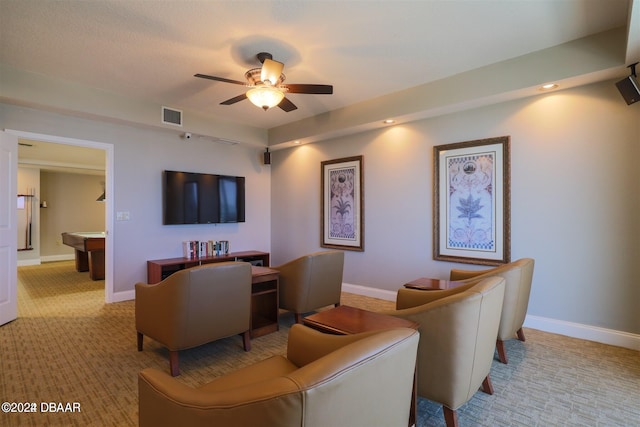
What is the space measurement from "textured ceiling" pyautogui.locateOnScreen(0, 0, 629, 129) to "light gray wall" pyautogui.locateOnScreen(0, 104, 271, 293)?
0.70m

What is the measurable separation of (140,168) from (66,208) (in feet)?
18.8

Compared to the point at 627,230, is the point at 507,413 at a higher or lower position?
lower

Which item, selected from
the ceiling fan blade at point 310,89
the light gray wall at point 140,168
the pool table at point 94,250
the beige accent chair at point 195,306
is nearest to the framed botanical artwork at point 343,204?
the light gray wall at point 140,168

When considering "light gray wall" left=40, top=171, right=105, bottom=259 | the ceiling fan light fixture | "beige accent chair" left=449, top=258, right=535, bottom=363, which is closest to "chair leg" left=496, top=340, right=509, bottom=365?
"beige accent chair" left=449, top=258, right=535, bottom=363

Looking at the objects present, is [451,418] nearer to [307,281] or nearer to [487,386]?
[487,386]

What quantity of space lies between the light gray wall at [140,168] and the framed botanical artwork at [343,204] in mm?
1747

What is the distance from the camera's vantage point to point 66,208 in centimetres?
859

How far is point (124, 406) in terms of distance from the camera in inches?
80.8

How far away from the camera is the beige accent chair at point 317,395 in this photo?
0.85 m

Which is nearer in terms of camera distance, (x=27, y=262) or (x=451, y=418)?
(x=451, y=418)

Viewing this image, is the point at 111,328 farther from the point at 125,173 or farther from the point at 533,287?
the point at 533,287

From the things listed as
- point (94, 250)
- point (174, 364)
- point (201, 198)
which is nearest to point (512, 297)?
point (174, 364)

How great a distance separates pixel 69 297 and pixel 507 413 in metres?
5.54

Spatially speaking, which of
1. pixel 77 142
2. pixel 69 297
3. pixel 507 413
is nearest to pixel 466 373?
pixel 507 413
